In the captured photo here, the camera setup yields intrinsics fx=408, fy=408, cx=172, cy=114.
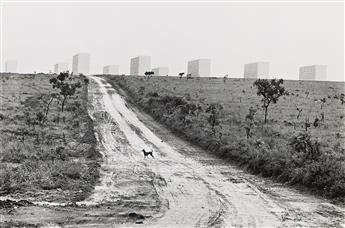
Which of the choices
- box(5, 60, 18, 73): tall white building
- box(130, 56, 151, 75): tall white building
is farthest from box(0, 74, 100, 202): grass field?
box(5, 60, 18, 73): tall white building

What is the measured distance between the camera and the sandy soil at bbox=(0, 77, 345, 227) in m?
10.4

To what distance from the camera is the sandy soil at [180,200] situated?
10414mm

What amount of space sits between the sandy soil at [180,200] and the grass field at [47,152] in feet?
2.99

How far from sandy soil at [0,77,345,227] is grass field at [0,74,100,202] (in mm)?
910

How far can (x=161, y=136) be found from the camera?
2819 cm

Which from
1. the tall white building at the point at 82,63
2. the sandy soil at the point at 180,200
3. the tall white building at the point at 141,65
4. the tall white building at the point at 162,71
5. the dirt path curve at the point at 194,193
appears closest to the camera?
the sandy soil at the point at 180,200

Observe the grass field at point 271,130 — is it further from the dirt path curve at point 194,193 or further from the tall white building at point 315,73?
the tall white building at point 315,73

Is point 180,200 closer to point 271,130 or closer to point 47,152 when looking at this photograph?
point 47,152

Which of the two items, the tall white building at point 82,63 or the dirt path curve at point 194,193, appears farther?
the tall white building at point 82,63

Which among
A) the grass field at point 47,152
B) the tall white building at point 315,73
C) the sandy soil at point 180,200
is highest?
the tall white building at point 315,73

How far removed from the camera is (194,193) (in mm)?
13758

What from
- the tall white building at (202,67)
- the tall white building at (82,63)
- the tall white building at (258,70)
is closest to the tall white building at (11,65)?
the tall white building at (82,63)

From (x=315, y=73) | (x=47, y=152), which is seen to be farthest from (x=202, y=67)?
(x=47, y=152)

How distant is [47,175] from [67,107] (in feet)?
85.3
